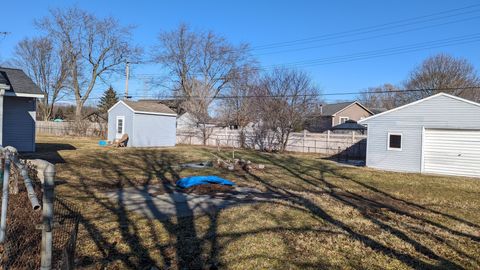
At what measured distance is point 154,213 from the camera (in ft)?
20.9

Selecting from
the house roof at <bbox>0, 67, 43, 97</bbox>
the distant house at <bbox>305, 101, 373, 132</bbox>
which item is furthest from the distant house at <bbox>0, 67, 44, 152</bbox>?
the distant house at <bbox>305, 101, 373, 132</bbox>

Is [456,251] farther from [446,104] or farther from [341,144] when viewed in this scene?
[341,144]

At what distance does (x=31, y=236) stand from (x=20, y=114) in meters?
12.7

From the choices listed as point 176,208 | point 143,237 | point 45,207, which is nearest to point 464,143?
point 176,208

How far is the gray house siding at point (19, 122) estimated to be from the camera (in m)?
14.5

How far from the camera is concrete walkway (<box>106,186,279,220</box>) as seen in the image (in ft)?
21.4

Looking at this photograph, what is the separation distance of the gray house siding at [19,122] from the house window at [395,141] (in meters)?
16.2

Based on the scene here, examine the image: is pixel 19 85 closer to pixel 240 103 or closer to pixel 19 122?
pixel 19 122

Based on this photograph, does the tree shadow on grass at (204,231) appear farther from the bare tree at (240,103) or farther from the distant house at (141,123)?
the bare tree at (240,103)

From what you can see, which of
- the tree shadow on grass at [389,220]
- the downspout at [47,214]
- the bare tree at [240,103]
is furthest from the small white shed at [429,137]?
the downspout at [47,214]

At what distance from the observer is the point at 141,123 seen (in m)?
23.8

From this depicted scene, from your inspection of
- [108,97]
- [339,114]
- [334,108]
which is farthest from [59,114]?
[339,114]

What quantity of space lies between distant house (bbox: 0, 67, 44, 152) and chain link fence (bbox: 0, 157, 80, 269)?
9.44m

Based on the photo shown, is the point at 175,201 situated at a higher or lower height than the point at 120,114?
lower
